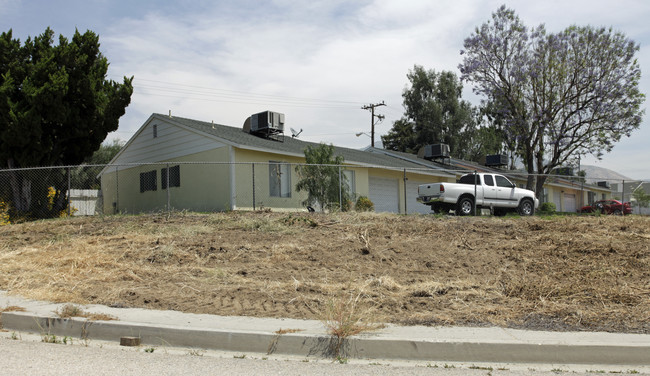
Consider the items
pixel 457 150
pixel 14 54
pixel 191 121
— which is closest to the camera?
pixel 14 54

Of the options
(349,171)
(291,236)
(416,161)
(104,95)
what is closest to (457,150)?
(416,161)

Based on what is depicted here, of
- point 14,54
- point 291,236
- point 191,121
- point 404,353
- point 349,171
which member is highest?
point 14,54

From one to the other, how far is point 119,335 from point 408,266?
4.87 metres

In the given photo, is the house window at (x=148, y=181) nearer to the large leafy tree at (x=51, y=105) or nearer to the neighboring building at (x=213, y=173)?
the neighboring building at (x=213, y=173)

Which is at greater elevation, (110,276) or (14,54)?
(14,54)

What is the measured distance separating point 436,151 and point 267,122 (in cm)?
1429

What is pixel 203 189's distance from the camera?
18.8 metres

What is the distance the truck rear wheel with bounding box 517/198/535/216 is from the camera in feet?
62.1

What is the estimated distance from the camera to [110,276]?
8.44m

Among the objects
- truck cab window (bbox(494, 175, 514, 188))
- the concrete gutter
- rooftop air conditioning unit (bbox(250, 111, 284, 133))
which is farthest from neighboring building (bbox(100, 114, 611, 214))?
the concrete gutter

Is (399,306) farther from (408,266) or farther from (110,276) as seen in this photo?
(110,276)

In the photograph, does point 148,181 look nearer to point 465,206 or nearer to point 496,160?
point 465,206

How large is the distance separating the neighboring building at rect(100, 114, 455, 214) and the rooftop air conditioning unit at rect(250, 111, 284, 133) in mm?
374

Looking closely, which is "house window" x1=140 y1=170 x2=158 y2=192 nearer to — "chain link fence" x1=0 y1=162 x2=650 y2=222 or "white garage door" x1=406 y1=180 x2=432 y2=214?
"chain link fence" x1=0 y1=162 x2=650 y2=222
